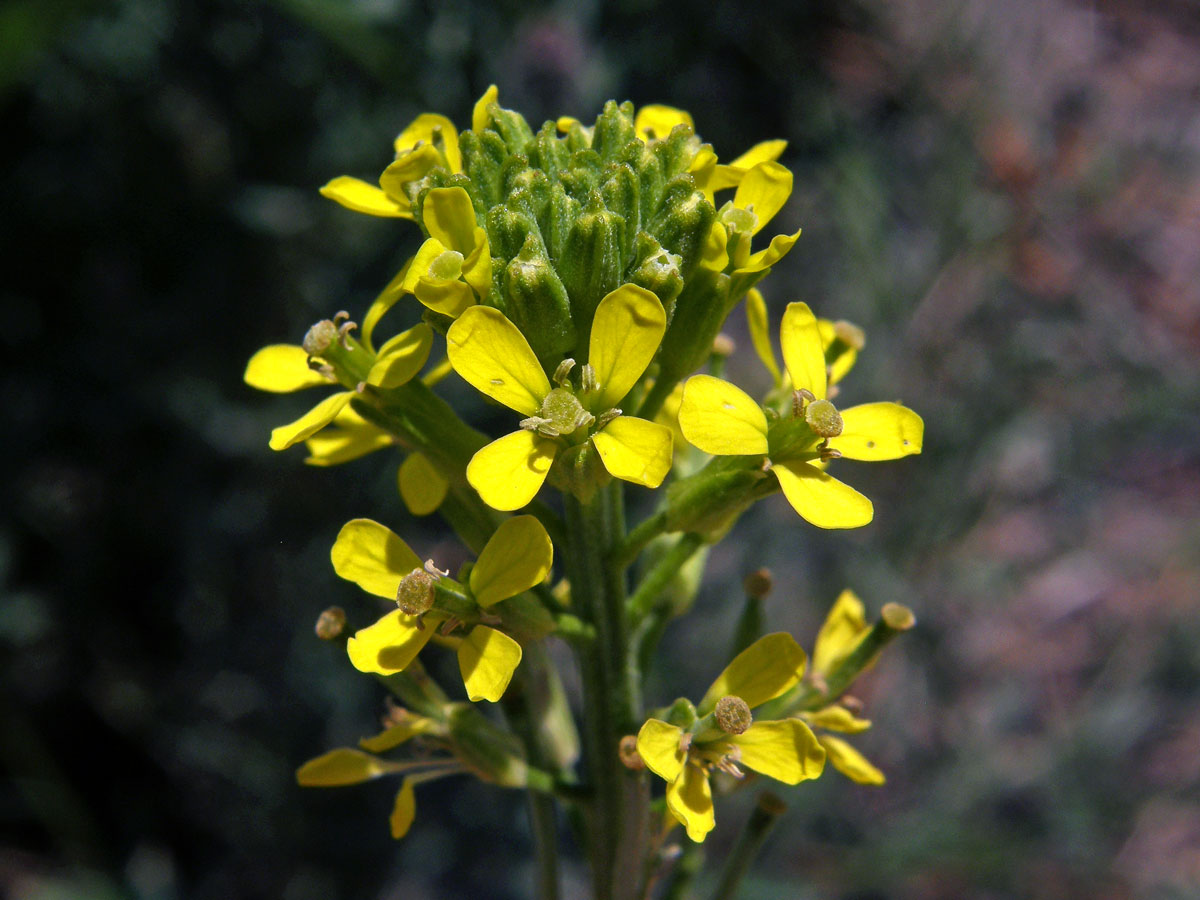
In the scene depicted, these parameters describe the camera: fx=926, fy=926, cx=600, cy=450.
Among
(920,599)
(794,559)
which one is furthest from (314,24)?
(920,599)

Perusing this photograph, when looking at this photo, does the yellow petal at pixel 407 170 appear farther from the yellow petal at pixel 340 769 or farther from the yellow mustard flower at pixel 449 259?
the yellow petal at pixel 340 769

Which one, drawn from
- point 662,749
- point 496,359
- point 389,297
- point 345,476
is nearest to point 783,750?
point 662,749

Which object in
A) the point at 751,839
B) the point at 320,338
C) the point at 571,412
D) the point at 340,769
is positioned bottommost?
the point at 340,769

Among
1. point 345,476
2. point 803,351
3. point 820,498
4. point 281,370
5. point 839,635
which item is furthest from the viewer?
point 345,476

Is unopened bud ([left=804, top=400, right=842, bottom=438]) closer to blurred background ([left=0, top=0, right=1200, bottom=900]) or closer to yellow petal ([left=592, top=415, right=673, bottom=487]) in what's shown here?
yellow petal ([left=592, top=415, right=673, bottom=487])

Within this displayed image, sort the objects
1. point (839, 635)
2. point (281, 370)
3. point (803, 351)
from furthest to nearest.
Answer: point (839, 635), point (281, 370), point (803, 351)

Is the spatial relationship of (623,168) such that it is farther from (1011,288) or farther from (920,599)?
(1011,288)

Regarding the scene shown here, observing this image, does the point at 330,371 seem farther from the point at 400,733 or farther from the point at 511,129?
the point at 400,733

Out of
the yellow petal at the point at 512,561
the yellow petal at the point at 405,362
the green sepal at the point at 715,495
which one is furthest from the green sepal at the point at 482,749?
the yellow petal at the point at 405,362
